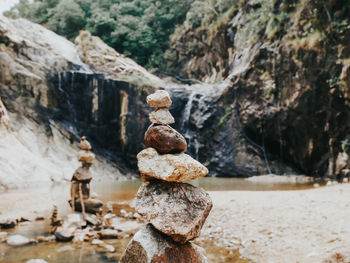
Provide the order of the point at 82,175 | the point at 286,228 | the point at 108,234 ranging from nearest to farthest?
1. the point at 286,228
2. the point at 108,234
3. the point at 82,175

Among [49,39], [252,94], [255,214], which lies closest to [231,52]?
[252,94]

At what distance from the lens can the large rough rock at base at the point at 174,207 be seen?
358 centimetres

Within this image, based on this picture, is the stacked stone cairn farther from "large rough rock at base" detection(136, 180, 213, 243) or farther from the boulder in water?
the boulder in water

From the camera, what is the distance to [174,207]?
3.70 m

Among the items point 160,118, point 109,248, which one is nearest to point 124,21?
point 109,248

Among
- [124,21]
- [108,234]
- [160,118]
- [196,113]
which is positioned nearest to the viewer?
[160,118]

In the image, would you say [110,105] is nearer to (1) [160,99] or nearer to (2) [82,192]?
(2) [82,192]

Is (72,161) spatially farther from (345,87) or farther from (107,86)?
(345,87)

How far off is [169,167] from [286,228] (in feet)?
13.8

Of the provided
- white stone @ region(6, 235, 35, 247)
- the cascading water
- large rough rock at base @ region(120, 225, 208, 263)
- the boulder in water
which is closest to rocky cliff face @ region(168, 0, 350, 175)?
the cascading water

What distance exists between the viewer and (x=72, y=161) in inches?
790

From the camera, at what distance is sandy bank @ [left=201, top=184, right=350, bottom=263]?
5.46 metres

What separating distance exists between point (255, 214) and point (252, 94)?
14.9m

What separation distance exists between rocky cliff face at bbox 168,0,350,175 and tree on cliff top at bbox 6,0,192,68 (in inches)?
471
